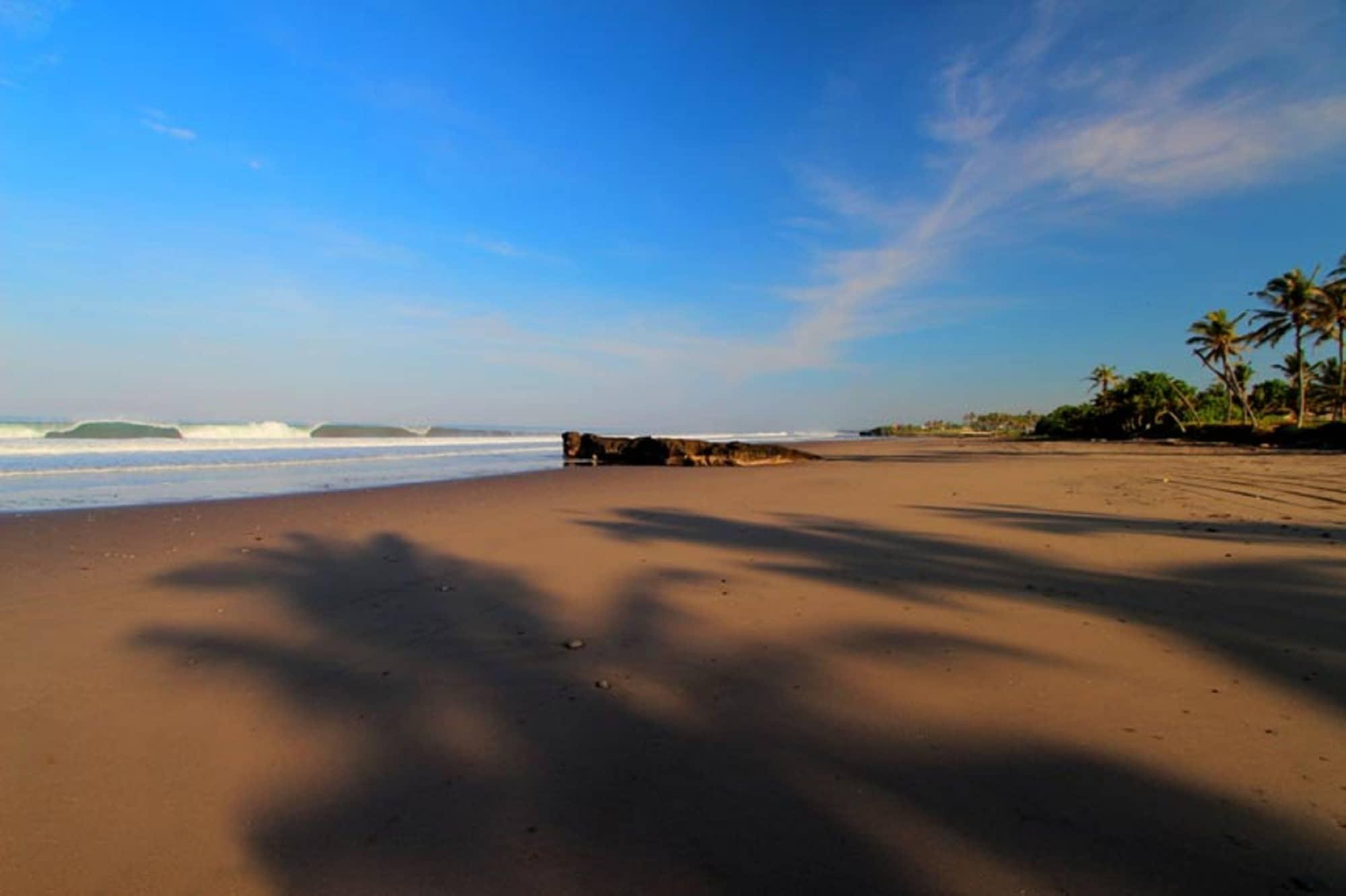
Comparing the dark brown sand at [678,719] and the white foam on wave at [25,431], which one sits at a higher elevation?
the white foam on wave at [25,431]

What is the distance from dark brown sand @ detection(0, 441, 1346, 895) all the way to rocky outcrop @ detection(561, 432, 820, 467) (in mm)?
13428

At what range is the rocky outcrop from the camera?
760 inches

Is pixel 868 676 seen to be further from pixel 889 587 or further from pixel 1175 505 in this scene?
pixel 1175 505

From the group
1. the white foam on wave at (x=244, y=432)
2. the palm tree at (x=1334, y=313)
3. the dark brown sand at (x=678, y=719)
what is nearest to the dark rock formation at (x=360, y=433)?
the white foam on wave at (x=244, y=432)

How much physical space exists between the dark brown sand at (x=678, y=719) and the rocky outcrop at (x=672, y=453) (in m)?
13.4

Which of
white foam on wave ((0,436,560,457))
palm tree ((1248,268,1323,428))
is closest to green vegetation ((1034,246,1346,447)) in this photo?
palm tree ((1248,268,1323,428))

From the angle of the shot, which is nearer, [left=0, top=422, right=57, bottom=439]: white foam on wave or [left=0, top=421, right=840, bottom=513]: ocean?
[left=0, top=421, right=840, bottom=513]: ocean

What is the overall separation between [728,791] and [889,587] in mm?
2845

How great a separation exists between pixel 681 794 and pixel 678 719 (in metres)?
0.54

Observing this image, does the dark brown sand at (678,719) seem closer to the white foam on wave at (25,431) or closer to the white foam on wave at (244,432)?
the white foam on wave at (25,431)

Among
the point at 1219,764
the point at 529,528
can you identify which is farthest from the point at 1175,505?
the point at 529,528

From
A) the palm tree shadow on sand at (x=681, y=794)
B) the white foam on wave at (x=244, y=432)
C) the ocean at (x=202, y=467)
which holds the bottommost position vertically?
the palm tree shadow on sand at (x=681, y=794)

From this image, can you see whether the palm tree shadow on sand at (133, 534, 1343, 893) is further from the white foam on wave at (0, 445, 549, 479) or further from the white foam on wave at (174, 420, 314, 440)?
the white foam on wave at (174, 420, 314, 440)

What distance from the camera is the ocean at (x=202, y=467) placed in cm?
1034
